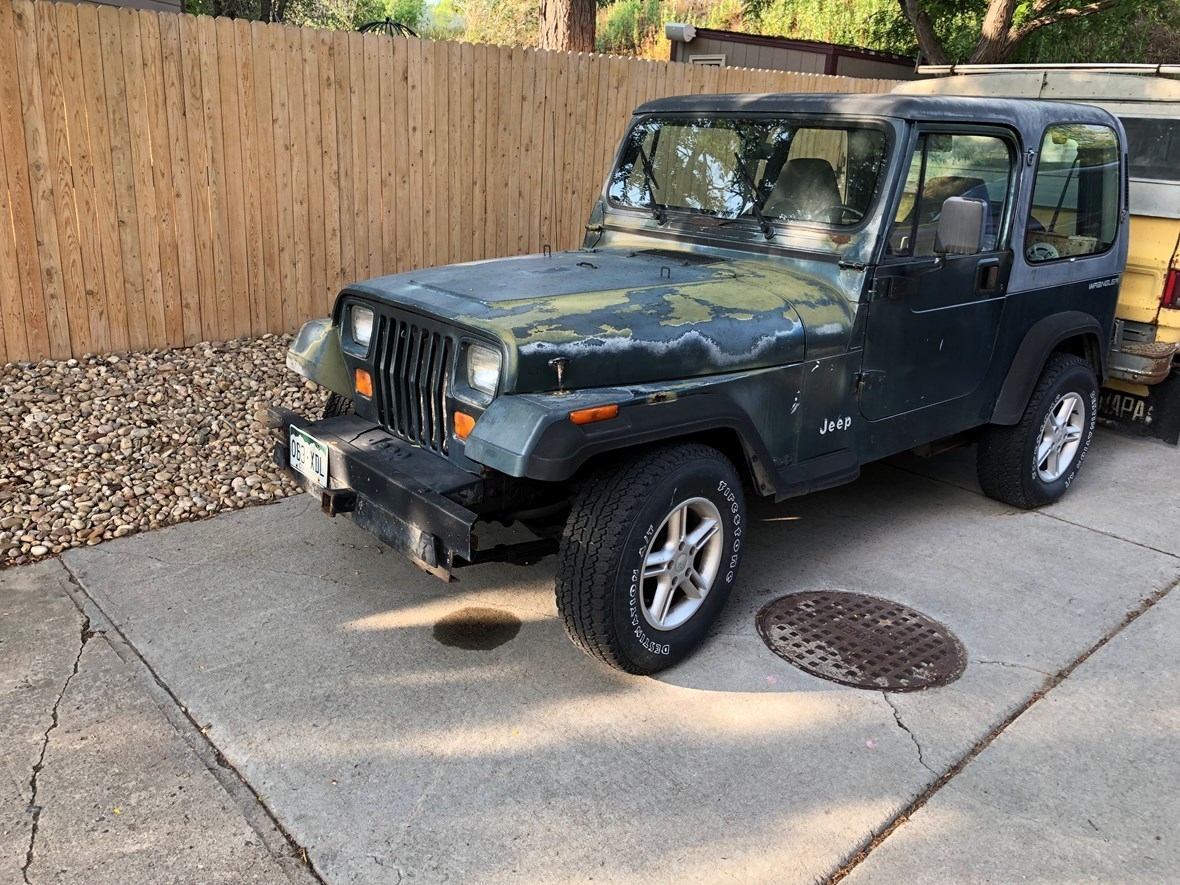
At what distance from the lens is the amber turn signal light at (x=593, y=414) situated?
2992 millimetres

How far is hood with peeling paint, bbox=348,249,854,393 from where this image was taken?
10.5 ft

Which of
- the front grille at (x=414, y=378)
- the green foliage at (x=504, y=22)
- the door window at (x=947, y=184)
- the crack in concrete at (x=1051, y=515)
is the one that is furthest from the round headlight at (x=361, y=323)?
the green foliage at (x=504, y=22)

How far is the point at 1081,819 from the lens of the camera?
288 cm

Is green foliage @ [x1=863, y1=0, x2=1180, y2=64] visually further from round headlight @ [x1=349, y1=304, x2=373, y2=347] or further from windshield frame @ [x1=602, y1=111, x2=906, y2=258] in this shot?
round headlight @ [x1=349, y1=304, x2=373, y2=347]

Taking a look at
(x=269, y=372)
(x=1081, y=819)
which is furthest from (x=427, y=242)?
(x=1081, y=819)

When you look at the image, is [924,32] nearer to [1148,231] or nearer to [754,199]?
[1148,231]

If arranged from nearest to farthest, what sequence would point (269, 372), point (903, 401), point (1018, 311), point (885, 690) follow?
point (885, 690) < point (903, 401) < point (1018, 311) < point (269, 372)

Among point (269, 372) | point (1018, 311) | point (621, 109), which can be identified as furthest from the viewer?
point (621, 109)

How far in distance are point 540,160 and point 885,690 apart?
5792 millimetres

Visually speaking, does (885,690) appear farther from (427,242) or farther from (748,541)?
(427,242)

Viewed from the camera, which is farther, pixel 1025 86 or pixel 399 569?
pixel 1025 86

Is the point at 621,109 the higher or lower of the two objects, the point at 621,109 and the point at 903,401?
the higher

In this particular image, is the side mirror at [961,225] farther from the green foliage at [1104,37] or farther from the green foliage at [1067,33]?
the green foliage at [1104,37]

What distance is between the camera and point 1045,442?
5.14m
